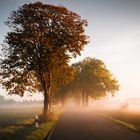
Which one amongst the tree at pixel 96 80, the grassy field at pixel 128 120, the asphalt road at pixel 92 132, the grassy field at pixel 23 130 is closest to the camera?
the asphalt road at pixel 92 132

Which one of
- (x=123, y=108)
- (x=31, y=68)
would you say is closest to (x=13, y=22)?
(x=31, y=68)

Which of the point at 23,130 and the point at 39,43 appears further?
the point at 39,43

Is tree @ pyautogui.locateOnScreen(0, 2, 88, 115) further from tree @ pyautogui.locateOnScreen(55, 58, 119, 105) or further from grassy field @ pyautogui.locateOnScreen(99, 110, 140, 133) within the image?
tree @ pyautogui.locateOnScreen(55, 58, 119, 105)

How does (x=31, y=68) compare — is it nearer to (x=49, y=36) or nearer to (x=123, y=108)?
(x=49, y=36)

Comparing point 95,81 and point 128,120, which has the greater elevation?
point 95,81

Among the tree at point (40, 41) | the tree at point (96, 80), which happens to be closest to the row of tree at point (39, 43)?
the tree at point (40, 41)

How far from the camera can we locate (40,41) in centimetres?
3569

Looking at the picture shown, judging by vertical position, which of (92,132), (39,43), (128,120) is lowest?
(92,132)

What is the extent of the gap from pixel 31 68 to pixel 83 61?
222 feet

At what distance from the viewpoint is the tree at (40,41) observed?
35.4 meters

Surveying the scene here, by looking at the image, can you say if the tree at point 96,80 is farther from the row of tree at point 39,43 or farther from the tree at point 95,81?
the row of tree at point 39,43

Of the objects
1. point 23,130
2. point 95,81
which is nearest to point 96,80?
point 95,81

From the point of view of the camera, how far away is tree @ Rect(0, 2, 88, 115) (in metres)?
35.4

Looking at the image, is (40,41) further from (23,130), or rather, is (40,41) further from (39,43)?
(23,130)
